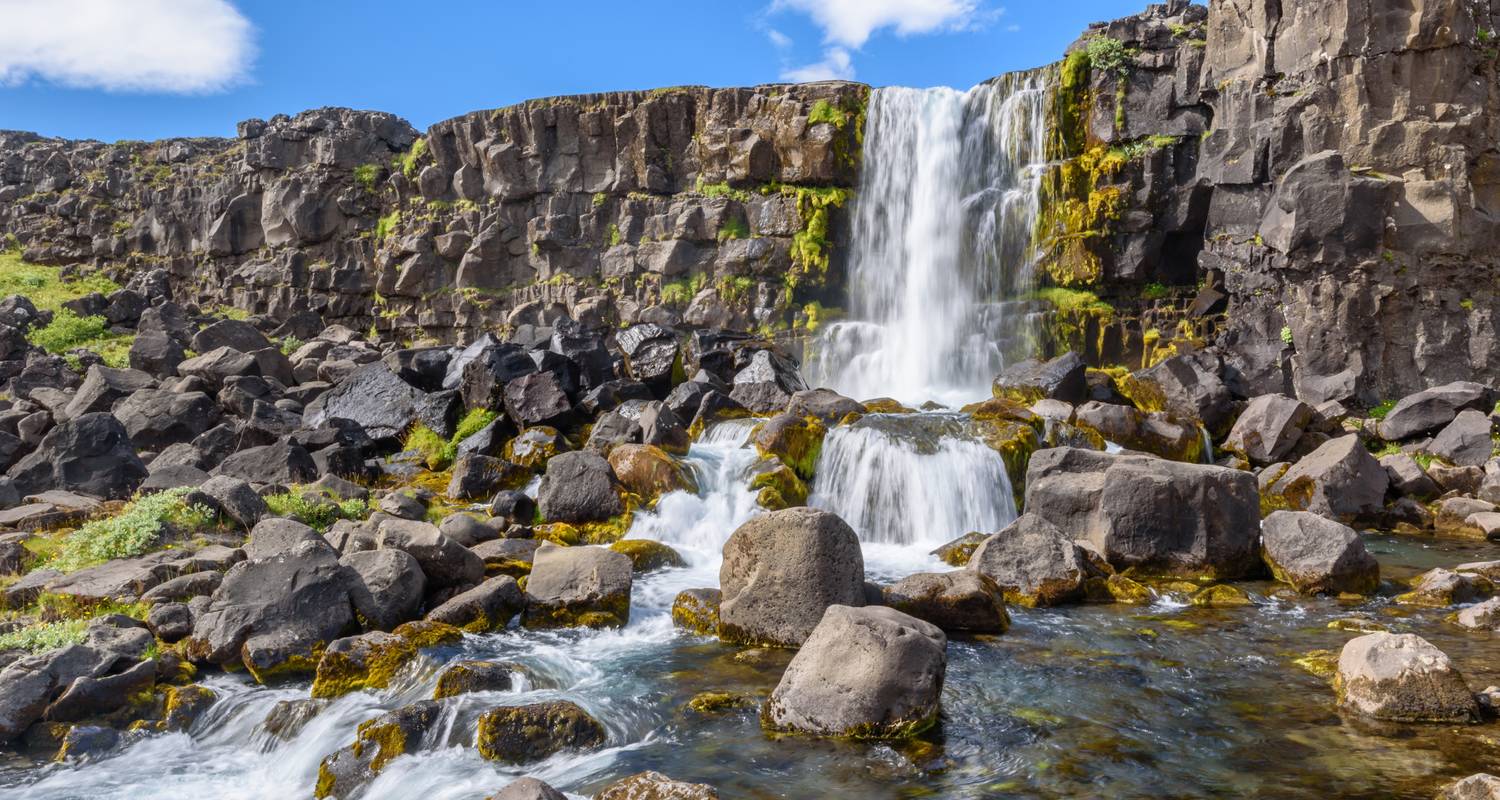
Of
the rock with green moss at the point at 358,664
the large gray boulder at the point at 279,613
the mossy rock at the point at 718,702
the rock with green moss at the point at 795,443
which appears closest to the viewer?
the mossy rock at the point at 718,702

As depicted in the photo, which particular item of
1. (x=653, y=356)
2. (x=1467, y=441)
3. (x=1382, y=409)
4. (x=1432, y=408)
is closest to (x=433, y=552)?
(x=653, y=356)

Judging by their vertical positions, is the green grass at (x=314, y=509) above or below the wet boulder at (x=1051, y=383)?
below

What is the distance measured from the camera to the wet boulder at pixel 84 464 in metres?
15.3

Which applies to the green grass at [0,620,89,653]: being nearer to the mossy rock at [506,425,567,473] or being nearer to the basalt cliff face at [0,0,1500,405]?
the mossy rock at [506,425,567,473]

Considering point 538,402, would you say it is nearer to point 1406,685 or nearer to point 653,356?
point 653,356

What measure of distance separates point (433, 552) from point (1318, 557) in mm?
10041

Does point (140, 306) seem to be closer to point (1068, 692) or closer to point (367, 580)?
point (367, 580)

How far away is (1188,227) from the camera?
2494cm

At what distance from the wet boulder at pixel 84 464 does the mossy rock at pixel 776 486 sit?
9979 mm

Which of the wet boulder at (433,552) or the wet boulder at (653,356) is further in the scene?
the wet boulder at (653,356)

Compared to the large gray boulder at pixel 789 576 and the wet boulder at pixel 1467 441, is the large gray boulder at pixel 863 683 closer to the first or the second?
the large gray boulder at pixel 789 576

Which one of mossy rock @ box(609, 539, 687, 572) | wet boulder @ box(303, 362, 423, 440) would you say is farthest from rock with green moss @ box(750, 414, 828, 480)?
wet boulder @ box(303, 362, 423, 440)

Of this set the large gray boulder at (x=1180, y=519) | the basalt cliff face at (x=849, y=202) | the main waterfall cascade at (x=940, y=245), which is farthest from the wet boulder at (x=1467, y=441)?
→ the main waterfall cascade at (x=940, y=245)

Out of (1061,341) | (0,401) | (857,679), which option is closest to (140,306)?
(0,401)
